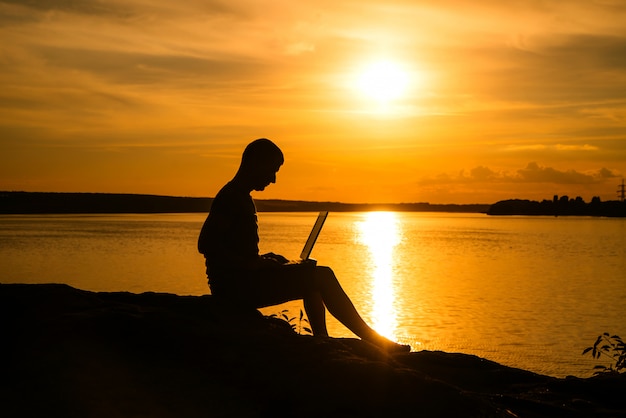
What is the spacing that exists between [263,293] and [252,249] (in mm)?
390

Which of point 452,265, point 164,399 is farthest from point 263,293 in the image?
point 452,265

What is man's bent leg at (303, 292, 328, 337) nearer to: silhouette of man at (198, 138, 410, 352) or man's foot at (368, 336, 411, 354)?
silhouette of man at (198, 138, 410, 352)

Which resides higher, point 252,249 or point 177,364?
point 252,249

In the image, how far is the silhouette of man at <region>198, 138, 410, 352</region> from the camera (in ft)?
21.6

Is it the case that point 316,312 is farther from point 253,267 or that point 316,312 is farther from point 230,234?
point 230,234

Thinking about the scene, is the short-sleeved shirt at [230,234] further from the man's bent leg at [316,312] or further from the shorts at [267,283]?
the man's bent leg at [316,312]

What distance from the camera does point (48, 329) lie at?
16.8 ft

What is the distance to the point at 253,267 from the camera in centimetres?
656

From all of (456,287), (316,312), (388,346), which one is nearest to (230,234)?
(316,312)

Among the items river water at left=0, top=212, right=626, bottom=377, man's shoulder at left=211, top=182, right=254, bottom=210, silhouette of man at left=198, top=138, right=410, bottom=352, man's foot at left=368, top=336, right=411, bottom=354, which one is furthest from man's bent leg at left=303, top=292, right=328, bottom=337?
river water at left=0, top=212, right=626, bottom=377

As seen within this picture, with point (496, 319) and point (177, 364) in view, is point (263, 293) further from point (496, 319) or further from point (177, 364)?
point (496, 319)

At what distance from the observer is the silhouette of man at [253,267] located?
21.6 feet

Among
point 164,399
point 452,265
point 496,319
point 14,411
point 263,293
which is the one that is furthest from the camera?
Result: point 452,265

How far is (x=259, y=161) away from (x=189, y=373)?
2.33 meters
